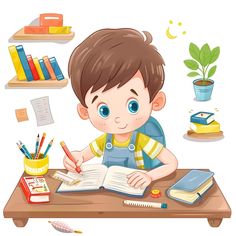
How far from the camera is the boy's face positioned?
3584mm

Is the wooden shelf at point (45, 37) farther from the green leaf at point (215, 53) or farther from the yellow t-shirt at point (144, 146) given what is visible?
the green leaf at point (215, 53)

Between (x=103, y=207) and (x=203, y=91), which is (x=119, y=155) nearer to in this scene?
(x=103, y=207)

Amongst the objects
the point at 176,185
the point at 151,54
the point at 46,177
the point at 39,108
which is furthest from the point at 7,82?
the point at 176,185

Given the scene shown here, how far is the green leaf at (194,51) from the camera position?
12.3 feet

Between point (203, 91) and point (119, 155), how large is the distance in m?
0.58

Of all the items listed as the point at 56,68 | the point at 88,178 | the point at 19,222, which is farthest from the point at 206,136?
the point at 19,222

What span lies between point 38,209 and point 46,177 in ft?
1.27

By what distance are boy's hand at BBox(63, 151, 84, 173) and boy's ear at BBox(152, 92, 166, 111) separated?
1.66 ft

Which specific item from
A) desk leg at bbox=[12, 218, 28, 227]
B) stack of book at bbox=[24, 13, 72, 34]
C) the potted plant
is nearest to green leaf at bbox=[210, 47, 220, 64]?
A: the potted plant

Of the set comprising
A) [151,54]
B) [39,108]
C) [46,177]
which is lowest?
[46,177]

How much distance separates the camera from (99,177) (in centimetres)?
371

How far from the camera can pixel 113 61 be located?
3508 millimetres

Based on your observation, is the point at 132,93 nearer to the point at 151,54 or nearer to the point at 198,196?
the point at 151,54

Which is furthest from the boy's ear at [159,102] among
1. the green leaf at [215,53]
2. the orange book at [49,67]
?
the orange book at [49,67]
